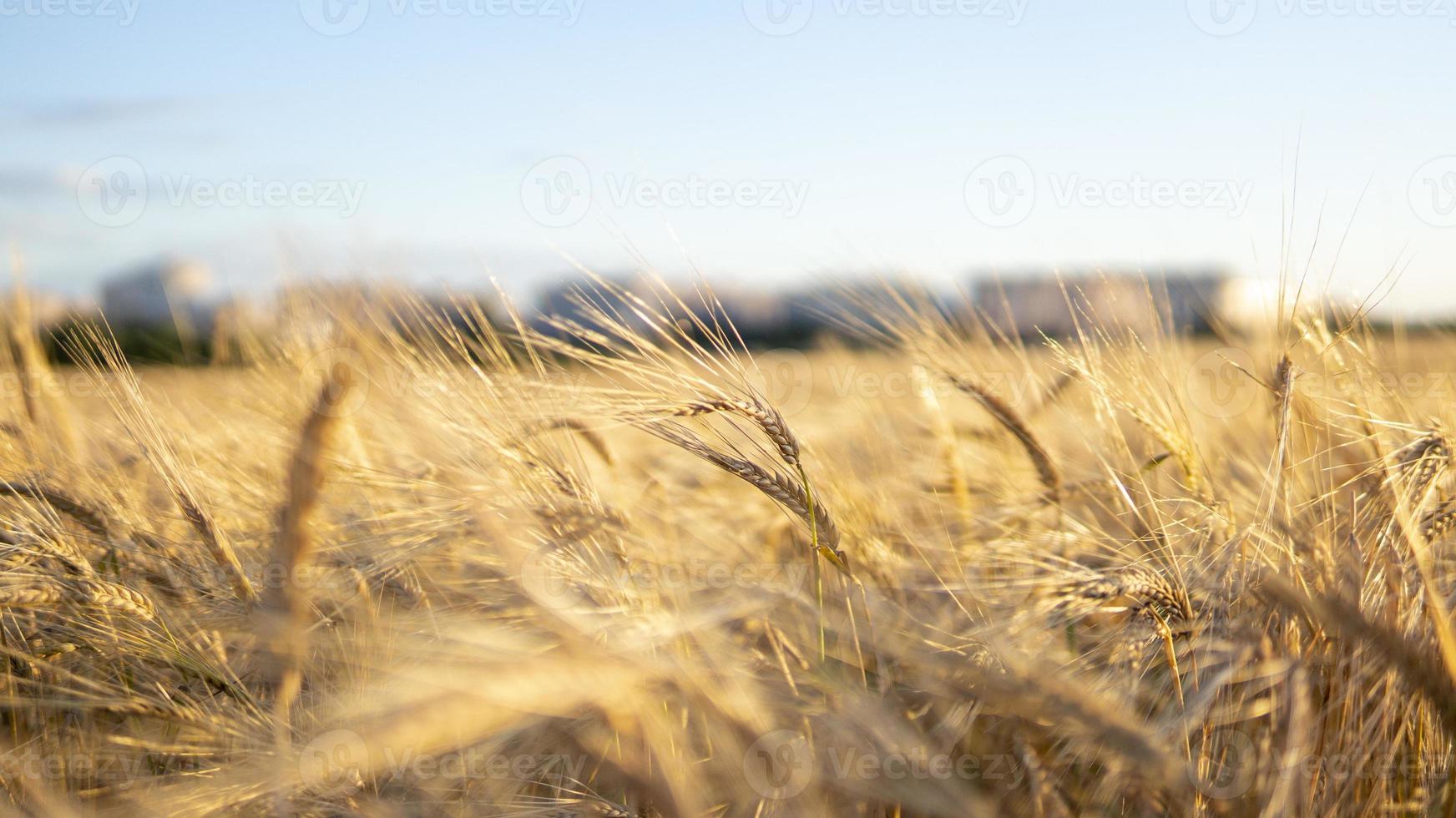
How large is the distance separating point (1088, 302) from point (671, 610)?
0.93 m

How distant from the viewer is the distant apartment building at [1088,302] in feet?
4.98

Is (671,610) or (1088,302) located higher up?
(1088,302)

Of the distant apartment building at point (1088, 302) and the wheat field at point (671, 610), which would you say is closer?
the wheat field at point (671, 610)

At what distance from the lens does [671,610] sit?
3.65ft

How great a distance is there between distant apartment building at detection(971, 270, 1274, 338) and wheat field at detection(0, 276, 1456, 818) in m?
0.06

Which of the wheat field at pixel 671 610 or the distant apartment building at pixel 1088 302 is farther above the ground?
the distant apartment building at pixel 1088 302

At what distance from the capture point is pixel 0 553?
125 centimetres

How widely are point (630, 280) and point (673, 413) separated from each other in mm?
260

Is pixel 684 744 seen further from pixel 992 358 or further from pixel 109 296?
pixel 109 296

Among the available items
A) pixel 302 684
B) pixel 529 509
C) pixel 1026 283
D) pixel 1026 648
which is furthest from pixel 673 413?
pixel 1026 283

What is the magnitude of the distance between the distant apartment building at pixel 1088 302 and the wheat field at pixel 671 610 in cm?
6

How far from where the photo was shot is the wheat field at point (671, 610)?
893 millimetres

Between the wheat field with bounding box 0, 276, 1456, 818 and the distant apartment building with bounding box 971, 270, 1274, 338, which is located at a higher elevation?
the distant apartment building with bounding box 971, 270, 1274, 338

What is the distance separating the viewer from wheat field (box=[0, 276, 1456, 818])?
0.89 m
